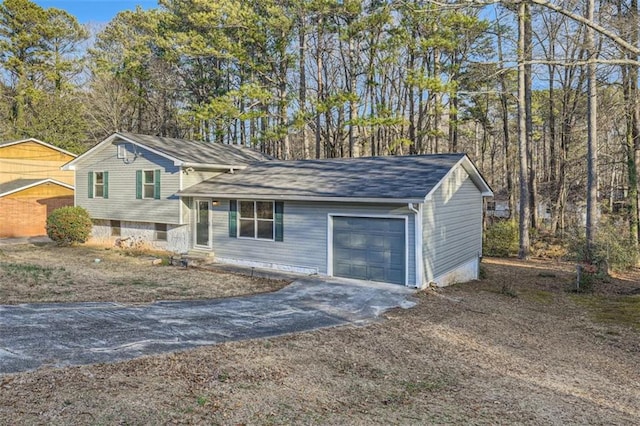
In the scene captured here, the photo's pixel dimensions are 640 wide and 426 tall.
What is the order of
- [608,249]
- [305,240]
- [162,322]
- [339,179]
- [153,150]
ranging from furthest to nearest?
[153,150]
[608,249]
[339,179]
[305,240]
[162,322]

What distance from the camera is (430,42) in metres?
22.5

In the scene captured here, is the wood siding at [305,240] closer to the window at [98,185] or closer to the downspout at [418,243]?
the downspout at [418,243]

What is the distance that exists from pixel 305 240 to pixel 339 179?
2.16 m

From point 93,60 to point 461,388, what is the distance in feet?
117

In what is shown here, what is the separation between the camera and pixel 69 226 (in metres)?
18.5

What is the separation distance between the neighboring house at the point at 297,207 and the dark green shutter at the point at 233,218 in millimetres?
33

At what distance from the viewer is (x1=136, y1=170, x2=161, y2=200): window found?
56.3ft

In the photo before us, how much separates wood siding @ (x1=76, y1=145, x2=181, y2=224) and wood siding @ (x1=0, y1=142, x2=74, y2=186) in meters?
9.34

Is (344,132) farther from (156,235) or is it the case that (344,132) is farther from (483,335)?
(483,335)

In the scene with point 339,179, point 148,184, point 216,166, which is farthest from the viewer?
point 148,184

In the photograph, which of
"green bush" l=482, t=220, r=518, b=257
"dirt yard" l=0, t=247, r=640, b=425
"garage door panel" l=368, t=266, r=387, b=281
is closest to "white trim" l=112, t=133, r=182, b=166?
"dirt yard" l=0, t=247, r=640, b=425

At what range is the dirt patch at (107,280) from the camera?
1009 cm

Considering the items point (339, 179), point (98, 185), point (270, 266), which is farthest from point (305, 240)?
point (98, 185)

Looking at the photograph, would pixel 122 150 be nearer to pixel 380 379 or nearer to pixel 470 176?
pixel 470 176
